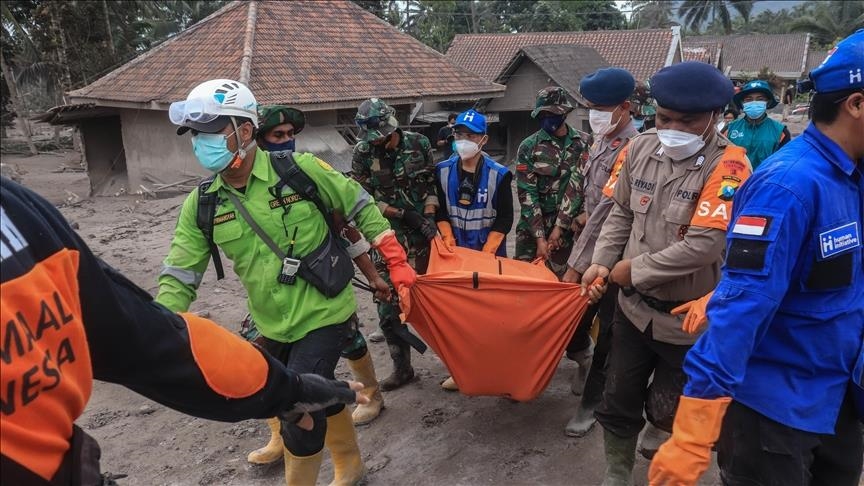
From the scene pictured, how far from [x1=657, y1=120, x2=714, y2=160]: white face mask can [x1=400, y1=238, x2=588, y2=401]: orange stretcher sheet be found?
937 millimetres

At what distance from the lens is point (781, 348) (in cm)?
194

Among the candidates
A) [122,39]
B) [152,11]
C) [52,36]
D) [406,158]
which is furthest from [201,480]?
[152,11]

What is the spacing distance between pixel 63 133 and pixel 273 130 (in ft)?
125

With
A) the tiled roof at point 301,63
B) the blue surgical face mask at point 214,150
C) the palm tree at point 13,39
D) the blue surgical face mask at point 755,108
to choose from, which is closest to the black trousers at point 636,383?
the blue surgical face mask at point 214,150

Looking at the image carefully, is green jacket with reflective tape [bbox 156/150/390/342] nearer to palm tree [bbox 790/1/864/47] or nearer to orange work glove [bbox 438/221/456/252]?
orange work glove [bbox 438/221/456/252]

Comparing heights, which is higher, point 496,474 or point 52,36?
point 52,36

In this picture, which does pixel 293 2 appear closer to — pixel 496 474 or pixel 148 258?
pixel 148 258

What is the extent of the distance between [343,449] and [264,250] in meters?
1.18

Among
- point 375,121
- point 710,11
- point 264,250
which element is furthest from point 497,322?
point 710,11

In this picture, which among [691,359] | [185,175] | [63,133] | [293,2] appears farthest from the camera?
[63,133]

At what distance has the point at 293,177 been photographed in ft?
9.67

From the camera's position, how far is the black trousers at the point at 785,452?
1965 mm

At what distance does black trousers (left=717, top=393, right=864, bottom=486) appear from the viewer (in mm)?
1965

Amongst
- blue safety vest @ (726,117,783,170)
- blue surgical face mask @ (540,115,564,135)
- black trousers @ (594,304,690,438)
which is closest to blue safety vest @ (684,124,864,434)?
black trousers @ (594,304,690,438)
